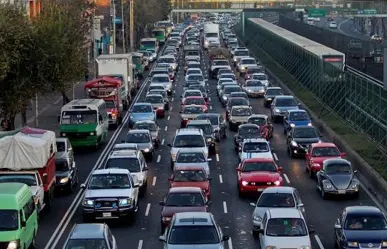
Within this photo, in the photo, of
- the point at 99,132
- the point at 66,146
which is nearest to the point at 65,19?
the point at 99,132

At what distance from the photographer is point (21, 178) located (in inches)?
1266

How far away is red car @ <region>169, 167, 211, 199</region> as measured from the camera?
1344 inches

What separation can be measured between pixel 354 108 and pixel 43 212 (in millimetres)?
22882

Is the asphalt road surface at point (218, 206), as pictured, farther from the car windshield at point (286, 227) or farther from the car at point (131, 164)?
the car windshield at point (286, 227)

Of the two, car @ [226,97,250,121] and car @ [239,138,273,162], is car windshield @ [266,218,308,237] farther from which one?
car @ [226,97,250,121]

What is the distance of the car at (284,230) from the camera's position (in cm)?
2550

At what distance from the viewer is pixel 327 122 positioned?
5556cm

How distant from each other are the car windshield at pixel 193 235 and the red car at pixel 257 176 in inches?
409

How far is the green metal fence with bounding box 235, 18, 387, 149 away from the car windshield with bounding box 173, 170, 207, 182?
11738 millimetres

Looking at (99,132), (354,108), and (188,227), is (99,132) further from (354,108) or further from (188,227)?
(188,227)

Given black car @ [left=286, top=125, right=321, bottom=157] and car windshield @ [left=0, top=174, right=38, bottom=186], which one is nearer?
car windshield @ [left=0, top=174, right=38, bottom=186]

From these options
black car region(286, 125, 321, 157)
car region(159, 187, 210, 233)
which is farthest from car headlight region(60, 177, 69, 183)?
black car region(286, 125, 321, 157)

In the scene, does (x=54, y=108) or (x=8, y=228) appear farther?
(x=54, y=108)

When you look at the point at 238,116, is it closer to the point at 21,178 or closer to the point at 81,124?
the point at 81,124
